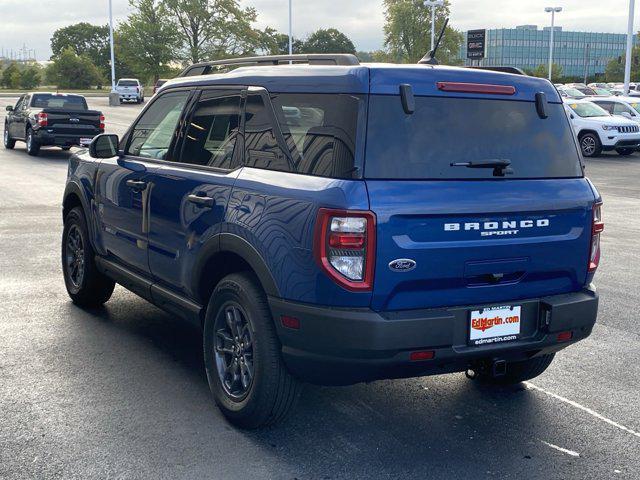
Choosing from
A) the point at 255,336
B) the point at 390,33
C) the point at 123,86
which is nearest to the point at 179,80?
the point at 255,336

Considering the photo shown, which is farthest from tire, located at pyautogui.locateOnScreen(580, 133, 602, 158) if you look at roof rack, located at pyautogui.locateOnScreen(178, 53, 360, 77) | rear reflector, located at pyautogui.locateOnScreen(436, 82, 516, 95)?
rear reflector, located at pyautogui.locateOnScreen(436, 82, 516, 95)

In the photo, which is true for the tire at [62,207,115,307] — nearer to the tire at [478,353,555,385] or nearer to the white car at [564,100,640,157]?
the tire at [478,353,555,385]

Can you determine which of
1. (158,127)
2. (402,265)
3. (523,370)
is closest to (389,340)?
(402,265)

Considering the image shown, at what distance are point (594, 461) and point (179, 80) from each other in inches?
137

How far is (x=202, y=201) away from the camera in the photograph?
4668 mm

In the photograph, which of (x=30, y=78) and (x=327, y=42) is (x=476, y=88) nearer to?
(x=30, y=78)

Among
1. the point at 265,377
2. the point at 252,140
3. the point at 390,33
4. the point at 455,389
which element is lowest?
the point at 455,389

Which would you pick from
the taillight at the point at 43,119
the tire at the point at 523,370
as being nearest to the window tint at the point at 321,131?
the tire at the point at 523,370

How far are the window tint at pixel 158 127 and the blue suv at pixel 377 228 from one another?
22.6 inches

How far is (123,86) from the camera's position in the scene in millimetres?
60406

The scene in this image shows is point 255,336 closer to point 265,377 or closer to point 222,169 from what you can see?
point 265,377

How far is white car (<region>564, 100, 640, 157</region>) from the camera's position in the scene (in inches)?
992

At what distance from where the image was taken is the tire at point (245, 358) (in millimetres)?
4180

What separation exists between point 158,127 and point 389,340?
8.73 feet
